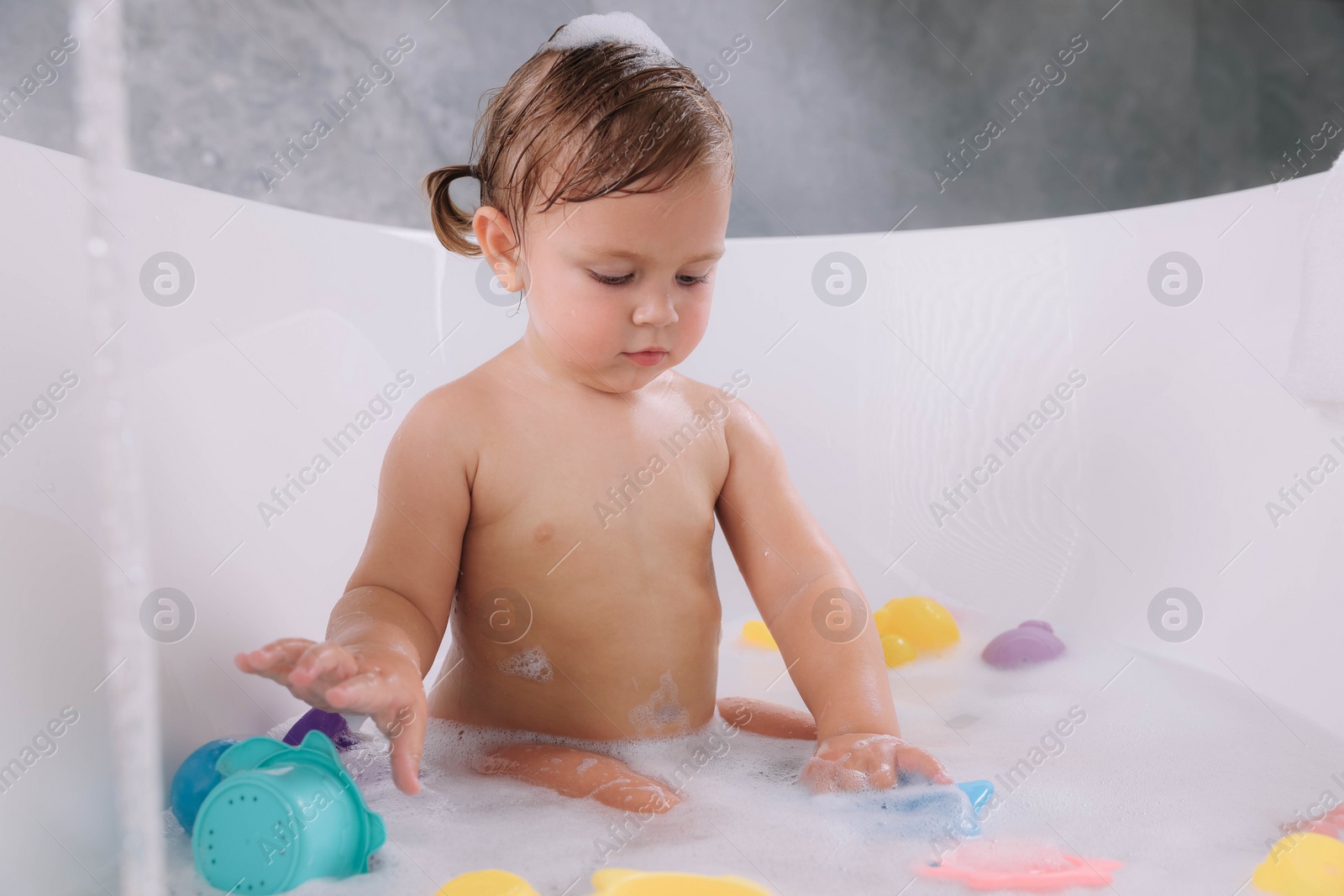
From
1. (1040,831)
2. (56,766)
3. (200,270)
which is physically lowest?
(1040,831)

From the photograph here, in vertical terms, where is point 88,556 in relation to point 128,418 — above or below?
below

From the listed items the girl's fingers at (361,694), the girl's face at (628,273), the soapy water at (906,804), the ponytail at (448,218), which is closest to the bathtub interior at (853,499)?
the soapy water at (906,804)

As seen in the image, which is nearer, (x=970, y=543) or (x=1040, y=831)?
(x=1040, y=831)

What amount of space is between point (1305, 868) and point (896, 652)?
0.60 metres

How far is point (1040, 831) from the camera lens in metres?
0.79

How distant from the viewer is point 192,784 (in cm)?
76

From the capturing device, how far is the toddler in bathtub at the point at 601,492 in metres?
0.86

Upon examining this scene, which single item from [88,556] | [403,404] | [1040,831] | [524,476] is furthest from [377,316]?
[1040,831]

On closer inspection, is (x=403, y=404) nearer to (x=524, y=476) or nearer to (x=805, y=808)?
(x=524, y=476)

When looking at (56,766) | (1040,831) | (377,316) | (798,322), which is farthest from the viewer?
(798,322)

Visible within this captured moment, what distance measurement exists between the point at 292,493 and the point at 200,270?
0.81ft

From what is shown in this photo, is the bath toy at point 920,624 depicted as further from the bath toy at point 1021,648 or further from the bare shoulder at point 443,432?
the bare shoulder at point 443,432

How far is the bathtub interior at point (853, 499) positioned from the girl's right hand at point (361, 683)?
0.10 meters

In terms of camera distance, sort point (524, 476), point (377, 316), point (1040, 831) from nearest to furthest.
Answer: point (1040, 831) → point (524, 476) → point (377, 316)
